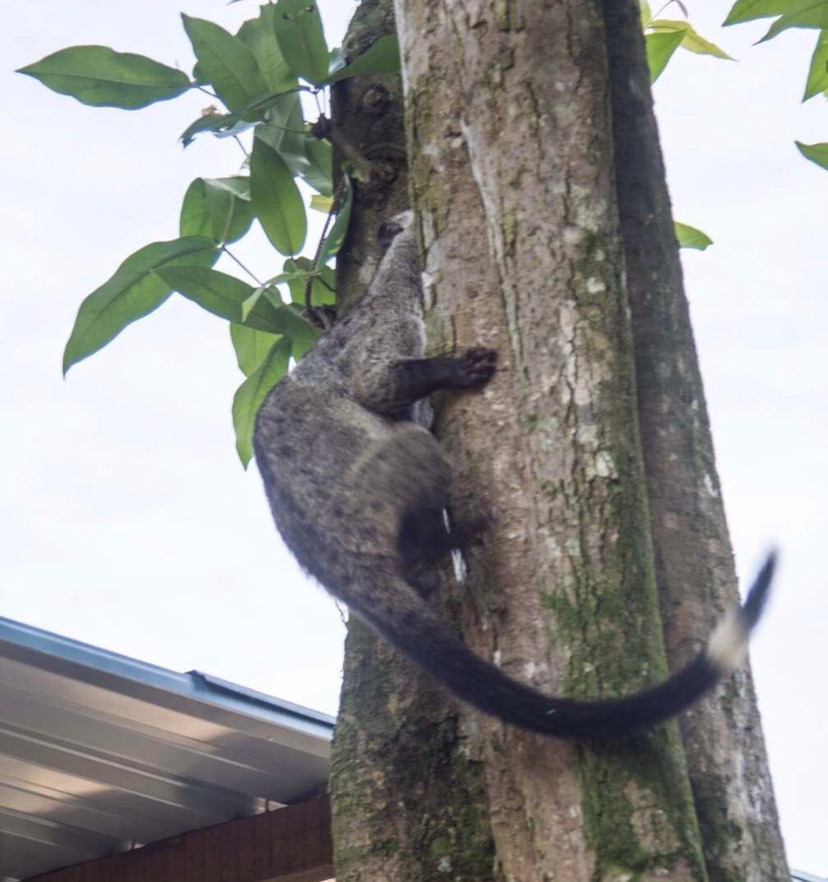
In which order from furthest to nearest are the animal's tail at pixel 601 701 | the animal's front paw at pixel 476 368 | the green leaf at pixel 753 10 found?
the green leaf at pixel 753 10 → the animal's front paw at pixel 476 368 → the animal's tail at pixel 601 701

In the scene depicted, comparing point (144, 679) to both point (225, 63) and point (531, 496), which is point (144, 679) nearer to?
point (225, 63)

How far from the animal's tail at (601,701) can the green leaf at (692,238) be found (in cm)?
176

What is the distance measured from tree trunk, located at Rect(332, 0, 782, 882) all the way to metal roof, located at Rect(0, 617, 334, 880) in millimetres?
1248

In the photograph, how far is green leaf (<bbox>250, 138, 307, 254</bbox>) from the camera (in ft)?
12.5

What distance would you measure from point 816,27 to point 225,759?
3027mm

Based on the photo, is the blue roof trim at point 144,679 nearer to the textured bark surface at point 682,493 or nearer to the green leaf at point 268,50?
the green leaf at point 268,50

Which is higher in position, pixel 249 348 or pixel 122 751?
pixel 249 348

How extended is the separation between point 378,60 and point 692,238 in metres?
1.03

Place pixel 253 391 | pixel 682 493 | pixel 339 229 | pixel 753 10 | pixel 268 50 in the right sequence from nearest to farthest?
pixel 682 493, pixel 753 10, pixel 339 229, pixel 268 50, pixel 253 391

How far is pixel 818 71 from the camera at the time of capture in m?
3.35

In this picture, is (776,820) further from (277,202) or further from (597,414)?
(277,202)

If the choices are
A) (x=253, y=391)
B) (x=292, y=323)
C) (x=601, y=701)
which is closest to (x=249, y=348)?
(x=253, y=391)

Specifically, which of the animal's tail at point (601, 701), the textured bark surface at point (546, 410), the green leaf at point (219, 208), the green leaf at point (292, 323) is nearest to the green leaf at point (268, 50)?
the green leaf at point (219, 208)

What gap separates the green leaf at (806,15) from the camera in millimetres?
2910
